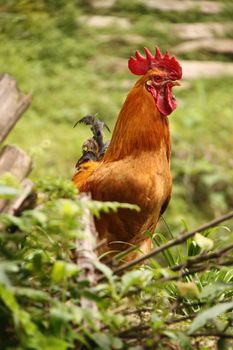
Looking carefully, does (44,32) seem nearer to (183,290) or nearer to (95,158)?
(95,158)

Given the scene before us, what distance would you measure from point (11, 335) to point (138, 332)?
324 millimetres

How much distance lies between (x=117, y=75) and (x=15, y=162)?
13.7ft

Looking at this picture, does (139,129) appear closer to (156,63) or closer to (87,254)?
(156,63)

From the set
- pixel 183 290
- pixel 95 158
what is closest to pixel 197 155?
pixel 95 158

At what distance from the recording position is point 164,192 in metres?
3.78

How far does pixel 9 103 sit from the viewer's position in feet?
16.2

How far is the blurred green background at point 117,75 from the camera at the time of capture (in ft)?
23.7

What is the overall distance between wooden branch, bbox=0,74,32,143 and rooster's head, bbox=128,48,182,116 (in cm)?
115

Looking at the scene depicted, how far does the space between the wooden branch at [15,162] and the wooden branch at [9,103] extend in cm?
9

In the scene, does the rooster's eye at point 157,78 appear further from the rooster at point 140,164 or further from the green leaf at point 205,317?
the green leaf at point 205,317

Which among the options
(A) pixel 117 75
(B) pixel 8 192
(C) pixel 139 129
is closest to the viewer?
(B) pixel 8 192

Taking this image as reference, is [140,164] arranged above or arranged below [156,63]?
below

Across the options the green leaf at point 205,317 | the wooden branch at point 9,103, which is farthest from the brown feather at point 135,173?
the green leaf at point 205,317

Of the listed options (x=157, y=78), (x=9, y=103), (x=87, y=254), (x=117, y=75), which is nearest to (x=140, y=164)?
(x=157, y=78)
